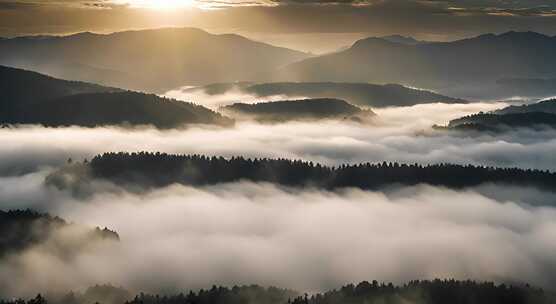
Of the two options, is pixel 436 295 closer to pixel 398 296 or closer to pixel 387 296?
pixel 398 296

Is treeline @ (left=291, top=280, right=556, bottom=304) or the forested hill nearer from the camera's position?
treeline @ (left=291, top=280, right=556, bottom=304)

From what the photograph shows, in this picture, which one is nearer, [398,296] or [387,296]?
[398,296]

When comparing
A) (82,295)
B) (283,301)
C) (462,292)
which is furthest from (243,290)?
(462,292)

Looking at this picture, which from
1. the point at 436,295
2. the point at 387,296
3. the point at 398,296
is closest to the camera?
the point at 398,296

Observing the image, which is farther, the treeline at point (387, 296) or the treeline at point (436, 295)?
the treeline at point (387, 296)

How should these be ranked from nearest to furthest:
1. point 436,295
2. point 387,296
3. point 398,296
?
point 398,296 < point 387,296 < point 436,295

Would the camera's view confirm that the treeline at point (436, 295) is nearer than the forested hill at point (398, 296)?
Yes

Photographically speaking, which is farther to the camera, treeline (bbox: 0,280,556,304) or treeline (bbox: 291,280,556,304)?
treeline (bbox: 0,280,556,304)

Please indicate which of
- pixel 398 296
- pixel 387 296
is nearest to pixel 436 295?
pixel 398 296

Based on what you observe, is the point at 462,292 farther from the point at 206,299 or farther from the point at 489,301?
the point at 206,299

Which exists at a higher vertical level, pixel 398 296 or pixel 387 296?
pixel 398 296

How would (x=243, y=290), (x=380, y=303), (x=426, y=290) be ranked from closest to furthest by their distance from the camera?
(x=380, y=303)
(x=426, y=290)
(x=243, y=290)
